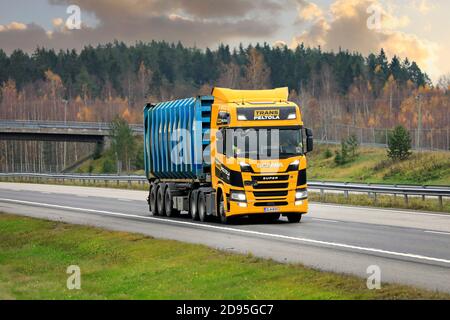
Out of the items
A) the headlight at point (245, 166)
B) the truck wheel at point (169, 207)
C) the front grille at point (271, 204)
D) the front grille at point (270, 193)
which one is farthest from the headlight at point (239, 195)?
the truck wheel at point (169, 207)

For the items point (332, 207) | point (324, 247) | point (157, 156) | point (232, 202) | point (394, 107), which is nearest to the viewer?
point (324, 247)

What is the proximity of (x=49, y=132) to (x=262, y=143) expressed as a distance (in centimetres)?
9414

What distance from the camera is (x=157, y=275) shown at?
16.9 metres

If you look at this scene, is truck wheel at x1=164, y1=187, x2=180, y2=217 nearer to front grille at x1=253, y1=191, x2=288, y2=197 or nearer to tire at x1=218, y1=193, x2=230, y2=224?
tire at x1=218, y1=193, x2=230, y2=224

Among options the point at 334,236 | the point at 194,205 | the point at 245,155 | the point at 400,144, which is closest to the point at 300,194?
the point at 245,155

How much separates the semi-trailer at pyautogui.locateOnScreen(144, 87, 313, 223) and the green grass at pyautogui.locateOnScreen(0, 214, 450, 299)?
13.6ft

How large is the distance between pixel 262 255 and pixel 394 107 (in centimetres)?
16433

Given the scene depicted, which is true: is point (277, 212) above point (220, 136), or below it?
below

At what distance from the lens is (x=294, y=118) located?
28.3 meters

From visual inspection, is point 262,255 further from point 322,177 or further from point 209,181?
point 322,177

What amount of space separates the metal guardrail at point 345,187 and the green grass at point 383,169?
14171 mm

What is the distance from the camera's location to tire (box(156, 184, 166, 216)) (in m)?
34.4

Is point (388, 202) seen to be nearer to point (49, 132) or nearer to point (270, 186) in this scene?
point (270, 186)

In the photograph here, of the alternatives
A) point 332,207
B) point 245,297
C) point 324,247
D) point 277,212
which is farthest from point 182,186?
point 245,297
